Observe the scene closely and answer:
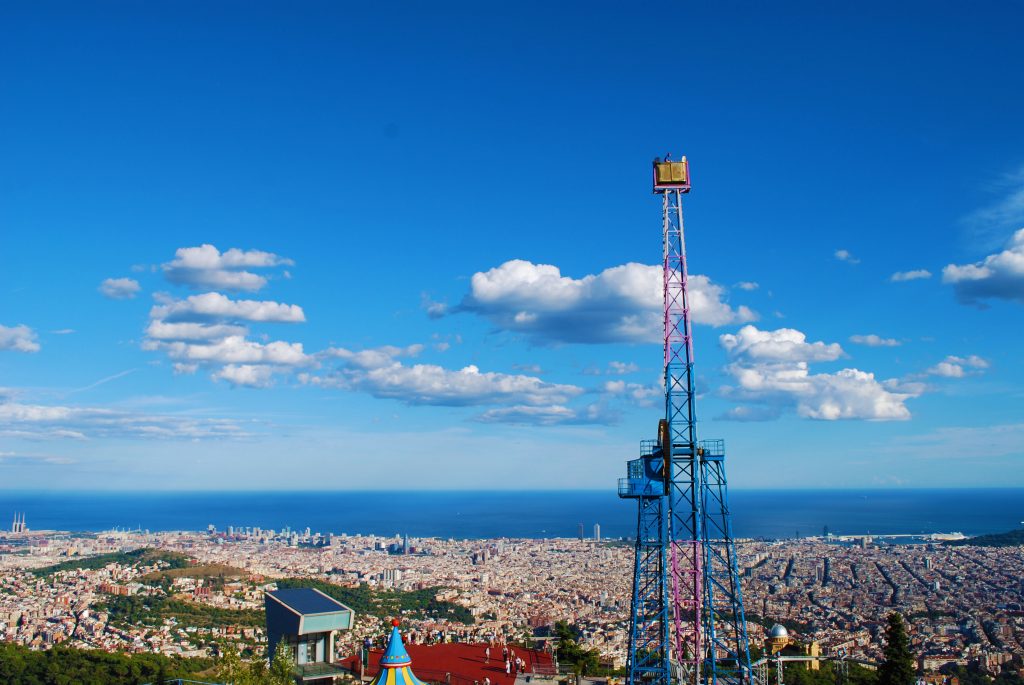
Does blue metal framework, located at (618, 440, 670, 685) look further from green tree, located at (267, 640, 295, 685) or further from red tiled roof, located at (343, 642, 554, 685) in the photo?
green tree, located at (267, 640, 295, 685)

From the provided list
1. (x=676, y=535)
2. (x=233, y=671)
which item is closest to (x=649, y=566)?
(x=676, y=535)

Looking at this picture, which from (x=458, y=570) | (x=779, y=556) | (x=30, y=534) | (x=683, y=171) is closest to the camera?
(x=683, y=171)

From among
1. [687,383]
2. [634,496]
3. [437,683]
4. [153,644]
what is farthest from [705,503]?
[153,644]

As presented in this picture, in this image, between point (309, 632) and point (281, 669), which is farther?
point (309, 632)

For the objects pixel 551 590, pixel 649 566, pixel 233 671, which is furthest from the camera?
pixel 551 590

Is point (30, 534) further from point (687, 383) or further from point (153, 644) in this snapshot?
point (687, 383)

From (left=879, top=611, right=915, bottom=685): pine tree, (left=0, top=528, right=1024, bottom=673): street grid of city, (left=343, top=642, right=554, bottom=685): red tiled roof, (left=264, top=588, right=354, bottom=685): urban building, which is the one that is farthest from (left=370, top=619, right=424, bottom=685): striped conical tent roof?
(left=879, top=611, right=915, bottom=685): pine tree

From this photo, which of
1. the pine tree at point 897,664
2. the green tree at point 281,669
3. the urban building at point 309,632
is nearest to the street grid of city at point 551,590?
the urban building at point 309,632

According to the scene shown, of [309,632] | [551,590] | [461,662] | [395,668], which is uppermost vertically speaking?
[395,668]

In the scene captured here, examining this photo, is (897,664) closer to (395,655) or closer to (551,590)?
(395,655)
